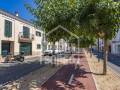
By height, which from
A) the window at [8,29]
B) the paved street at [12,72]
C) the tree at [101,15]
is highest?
the window at [8,29]

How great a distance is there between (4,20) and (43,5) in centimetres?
1904

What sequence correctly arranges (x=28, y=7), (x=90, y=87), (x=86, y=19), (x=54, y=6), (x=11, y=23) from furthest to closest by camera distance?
(x=11, y=23)
(x=28, y=7)
(x=54, y=6)
(x=86, y=19)
(x=90, y=87)

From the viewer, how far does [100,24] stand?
16281 millimetres

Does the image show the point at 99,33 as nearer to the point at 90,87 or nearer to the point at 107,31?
the point at 107,31

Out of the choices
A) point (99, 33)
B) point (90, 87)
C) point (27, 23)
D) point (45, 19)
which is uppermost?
point (27, 23)

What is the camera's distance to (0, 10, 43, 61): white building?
38.4 m

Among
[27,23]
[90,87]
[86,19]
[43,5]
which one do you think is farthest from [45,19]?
[27,23]

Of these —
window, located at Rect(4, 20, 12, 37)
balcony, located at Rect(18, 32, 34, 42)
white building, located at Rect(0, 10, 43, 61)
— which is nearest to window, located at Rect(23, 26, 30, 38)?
white building, located at Rect(0, 10, 43, 61)

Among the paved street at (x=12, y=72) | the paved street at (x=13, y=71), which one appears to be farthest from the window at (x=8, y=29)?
the paved street at (x=12, y=72)

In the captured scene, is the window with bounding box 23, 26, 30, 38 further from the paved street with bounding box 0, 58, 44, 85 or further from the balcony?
the paved street with bounding box 0, 58, 44, 85

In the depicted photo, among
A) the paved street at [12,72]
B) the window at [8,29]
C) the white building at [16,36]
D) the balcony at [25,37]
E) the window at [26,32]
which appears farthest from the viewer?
the window at [26,32]

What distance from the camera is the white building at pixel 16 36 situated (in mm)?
38438

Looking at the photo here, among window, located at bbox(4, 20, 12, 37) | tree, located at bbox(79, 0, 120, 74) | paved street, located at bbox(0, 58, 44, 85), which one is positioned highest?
window, located at bbox(4, 20, 12, 37)

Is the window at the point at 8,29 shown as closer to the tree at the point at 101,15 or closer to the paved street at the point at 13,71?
the paved street at the point at 13,71
